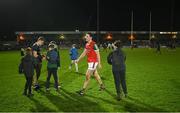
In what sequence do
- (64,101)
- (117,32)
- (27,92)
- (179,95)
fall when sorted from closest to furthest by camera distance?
1. (64,101)
2. (179,95)
3. (27,92)
4. (117,32)

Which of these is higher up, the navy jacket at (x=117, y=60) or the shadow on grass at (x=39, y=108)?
the navy jacket at (x=117, y=60)

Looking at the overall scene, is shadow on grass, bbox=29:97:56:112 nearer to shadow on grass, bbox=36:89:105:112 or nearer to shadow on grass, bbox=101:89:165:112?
shadow on grass, bbox=36:89:105:112

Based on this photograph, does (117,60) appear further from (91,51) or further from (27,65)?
(27,65)

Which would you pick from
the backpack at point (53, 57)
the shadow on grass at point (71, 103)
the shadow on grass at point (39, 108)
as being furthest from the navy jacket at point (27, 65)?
the shadow on grass at point (39, 108)

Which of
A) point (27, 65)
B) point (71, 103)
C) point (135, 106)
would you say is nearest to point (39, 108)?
point (71, 103)

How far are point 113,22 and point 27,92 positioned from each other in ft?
278

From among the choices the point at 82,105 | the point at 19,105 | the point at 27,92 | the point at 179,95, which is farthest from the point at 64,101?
the point at 179,95

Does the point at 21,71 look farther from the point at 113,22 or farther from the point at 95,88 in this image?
the point at 113,22

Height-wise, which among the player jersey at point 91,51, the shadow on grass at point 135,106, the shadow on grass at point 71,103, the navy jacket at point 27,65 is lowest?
the shadow on grass at point 135,106

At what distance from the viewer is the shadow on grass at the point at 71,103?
31.2 ft

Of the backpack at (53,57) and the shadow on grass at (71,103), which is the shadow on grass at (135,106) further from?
the backpack at (53,57)

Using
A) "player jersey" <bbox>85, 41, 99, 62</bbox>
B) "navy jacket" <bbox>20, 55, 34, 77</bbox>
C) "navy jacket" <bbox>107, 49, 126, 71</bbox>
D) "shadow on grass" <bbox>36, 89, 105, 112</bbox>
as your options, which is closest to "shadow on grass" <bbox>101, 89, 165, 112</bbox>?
"shadow on grass" <bbox>36, 89, 105, 112</bbox>

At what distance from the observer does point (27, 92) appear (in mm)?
12461

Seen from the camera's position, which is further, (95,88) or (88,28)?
(88,28)
